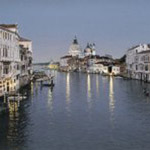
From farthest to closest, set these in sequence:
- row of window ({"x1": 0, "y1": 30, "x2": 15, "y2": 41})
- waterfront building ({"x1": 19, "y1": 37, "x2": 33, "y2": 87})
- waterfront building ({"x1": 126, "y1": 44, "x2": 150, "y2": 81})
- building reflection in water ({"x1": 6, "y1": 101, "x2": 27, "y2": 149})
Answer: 1. waterfront building ({"x1": 126, "y1": 44, "x2": 150, "y2": 81})
2. waterfront building ({"x1": 19, "y1": 37, "x2": 33, "y2": 87})
3. row of window ({"x1": 0, "y1": 30, "x2": 15, "y2": 41})
4. building reflection in water ({"x1": 6, "y1": 101, "x2": 27, "y2": 149})

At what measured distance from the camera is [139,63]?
95.5m

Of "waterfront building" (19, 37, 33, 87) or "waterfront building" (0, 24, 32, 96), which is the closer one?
"waterfront building" (0, 24, 32, 96)

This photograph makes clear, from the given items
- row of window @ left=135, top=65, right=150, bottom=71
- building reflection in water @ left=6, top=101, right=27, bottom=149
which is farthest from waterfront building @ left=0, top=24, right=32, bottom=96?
row of window @ left=135, top=65, right=150, bottom=71

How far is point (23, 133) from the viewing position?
1057 inches

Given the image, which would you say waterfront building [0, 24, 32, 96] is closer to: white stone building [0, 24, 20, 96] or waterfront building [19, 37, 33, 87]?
white stone building [0, 24, 20, 96]

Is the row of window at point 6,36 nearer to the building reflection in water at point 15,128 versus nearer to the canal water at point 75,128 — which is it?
the canal water at point 75,128

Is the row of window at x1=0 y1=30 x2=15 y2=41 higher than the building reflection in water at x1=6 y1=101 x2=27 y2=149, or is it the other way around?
the row of window at x1=0 y1=30 x2=15 y2=41

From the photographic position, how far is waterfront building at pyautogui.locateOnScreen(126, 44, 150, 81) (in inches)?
3413

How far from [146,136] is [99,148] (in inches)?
183

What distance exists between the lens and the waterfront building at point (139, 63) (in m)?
86.7

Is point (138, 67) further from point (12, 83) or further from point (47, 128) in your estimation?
point (47, 128)

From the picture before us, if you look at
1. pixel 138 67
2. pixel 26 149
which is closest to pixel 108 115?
pixel 26 149

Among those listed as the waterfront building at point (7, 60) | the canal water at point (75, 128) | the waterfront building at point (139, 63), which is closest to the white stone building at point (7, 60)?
the waterfront building at point (7, 60)

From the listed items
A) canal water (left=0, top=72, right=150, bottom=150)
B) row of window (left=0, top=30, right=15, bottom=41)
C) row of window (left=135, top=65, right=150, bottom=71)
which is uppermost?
row of window (left=0, top=30, right=15, bottom=41)
